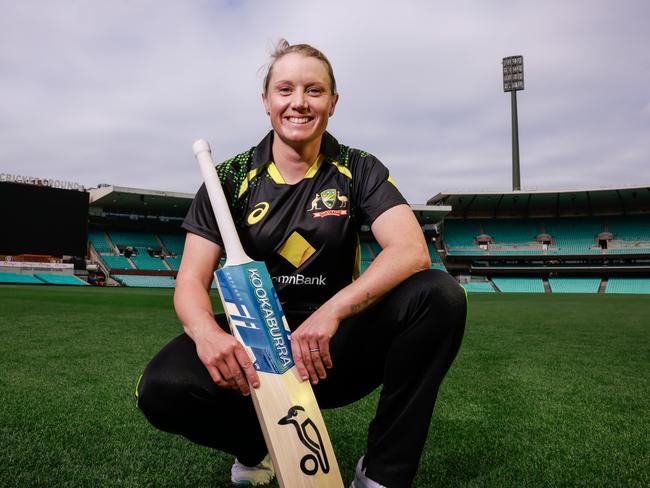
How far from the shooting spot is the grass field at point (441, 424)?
199 cm

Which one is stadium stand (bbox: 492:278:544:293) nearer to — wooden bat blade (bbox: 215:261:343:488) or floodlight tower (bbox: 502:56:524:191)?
floodlight tower (bbox: 502:56:524:191)

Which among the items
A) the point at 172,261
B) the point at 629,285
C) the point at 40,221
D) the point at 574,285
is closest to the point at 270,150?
the point at 40,221

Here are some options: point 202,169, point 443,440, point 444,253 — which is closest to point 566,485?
point 443,440

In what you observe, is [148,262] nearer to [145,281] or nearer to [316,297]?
[145,281]

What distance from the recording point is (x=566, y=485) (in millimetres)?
1895

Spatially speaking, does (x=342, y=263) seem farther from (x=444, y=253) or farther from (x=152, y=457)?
(x=444, y=253)

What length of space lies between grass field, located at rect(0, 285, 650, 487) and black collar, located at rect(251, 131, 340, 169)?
125 centimetres

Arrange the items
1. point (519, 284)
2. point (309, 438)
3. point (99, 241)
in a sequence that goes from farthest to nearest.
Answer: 1. point (519, 284)
2. point (99, 241)
3. point (309, 438)

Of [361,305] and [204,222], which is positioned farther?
[204,222]

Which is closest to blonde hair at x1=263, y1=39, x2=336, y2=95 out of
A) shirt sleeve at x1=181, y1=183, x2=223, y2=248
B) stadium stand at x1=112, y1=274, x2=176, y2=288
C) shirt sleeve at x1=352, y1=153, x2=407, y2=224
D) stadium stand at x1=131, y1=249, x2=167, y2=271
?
shirt sleeve at x1=352, y1=153, x2=407, y2=224

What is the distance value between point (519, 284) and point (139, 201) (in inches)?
1111

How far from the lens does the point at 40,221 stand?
2050 cm

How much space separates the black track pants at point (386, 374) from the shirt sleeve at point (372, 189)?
32 cm

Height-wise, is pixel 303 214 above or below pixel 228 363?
above
